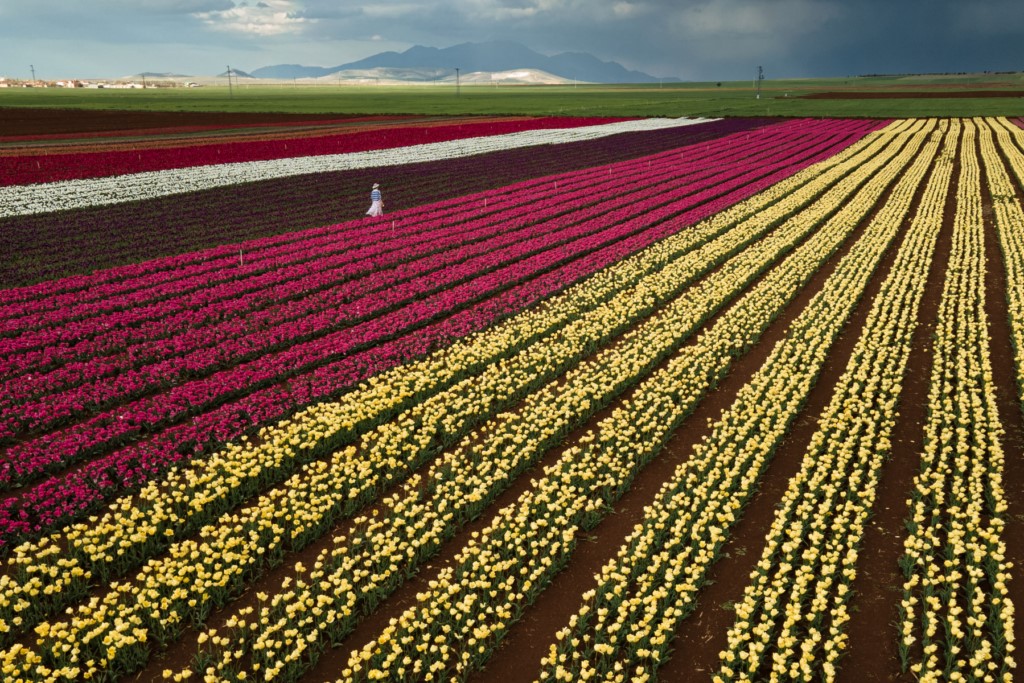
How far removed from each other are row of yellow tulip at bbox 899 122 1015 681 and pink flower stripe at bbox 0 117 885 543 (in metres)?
9.46

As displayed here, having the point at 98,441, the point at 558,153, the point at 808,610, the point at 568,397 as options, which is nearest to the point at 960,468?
the point at 808,610

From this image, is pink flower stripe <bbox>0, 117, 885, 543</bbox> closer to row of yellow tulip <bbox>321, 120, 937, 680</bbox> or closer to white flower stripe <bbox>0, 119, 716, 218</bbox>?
row of yellow tulip <bbox>321, 120, 937, 680</bbox>

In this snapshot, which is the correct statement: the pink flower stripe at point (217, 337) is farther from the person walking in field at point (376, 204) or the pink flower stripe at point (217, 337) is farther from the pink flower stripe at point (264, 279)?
the person walking in field at point (376, 204)

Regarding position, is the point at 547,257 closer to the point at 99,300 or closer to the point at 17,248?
the point at 99,300

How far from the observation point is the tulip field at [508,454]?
7266mm

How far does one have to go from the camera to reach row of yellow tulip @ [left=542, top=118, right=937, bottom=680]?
7.12 m

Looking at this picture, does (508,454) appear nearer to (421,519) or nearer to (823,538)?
(421,519)

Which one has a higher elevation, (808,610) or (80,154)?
(80,154)

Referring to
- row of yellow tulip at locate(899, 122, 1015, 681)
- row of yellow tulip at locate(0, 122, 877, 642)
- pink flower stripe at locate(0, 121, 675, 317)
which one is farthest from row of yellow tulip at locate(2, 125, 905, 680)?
pink flower stripe at locate(0, 121, 675, 317)

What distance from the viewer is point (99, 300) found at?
17.5m

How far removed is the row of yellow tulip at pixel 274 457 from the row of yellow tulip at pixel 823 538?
5.25m

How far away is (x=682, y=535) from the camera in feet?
29.2

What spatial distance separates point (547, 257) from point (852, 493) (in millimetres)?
13952

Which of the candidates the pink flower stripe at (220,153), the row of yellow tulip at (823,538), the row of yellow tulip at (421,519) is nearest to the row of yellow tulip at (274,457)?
the row of yellow tulip at (421,519)
